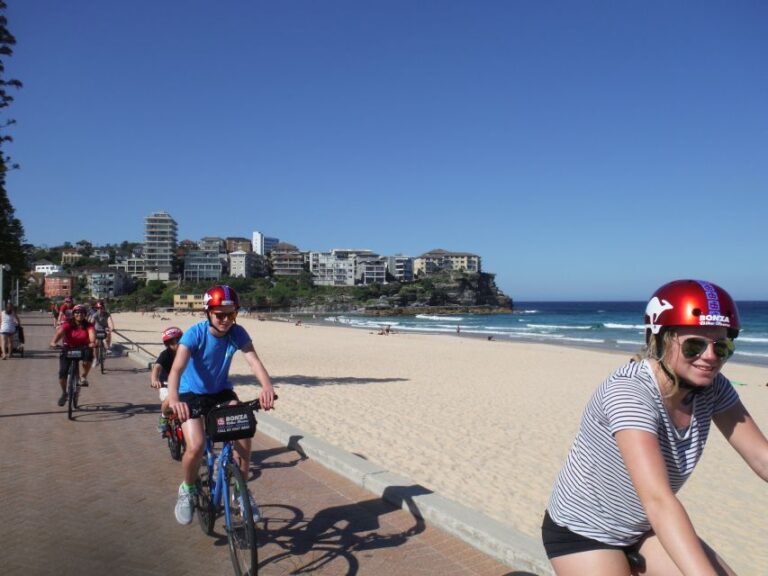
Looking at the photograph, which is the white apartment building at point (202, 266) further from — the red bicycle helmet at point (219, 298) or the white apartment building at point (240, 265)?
the red bicycle helmet at point (219, 298)

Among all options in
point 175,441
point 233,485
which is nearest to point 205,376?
point 233,485

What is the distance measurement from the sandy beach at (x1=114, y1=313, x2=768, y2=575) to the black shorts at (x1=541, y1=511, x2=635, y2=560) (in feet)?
10.4

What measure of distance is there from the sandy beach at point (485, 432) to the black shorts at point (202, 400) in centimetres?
271

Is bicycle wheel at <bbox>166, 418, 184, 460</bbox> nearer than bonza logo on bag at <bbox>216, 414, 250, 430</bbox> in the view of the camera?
No

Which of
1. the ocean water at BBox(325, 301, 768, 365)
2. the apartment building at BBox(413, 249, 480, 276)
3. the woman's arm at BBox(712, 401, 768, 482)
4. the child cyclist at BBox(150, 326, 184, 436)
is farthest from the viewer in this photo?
the apartment building at BBox(413, 249, 480, 276)

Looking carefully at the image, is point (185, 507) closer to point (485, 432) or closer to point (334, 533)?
point (334, 533)

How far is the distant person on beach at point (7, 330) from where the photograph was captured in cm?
1678

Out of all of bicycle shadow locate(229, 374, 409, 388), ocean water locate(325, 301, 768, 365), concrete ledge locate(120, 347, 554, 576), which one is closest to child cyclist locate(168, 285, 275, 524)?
concrete ledge locate(120, 347, 554, 576)

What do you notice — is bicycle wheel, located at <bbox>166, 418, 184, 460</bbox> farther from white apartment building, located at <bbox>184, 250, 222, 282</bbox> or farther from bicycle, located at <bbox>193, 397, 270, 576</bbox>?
white apartment building, located at <bbox>184, 250, 222, 282</bbox>

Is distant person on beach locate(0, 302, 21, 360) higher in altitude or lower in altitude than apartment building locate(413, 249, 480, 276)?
lower

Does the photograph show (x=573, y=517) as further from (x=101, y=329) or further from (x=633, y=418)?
(x=101, y=329)

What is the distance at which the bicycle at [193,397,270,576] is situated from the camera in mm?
3434

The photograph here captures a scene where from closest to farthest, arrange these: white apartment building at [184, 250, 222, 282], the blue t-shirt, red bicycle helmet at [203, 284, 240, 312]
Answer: red bicycle helmet at [203, 284, 240, 312], the blue t-shirt, white apartment building at [184, 250, 222, 282]

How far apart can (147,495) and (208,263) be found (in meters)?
153
